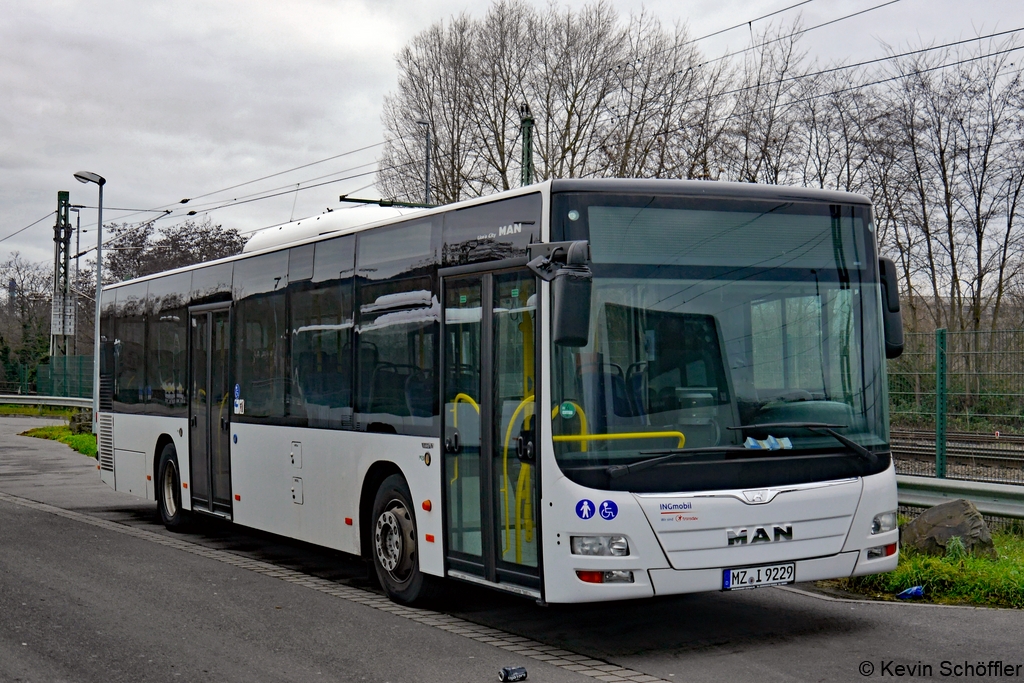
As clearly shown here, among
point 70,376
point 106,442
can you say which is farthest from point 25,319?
point 106,442

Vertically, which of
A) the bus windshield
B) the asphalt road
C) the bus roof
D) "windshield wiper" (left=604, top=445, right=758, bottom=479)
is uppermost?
the bus roof

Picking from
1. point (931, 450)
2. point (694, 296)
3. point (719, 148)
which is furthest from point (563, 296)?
point (719, 148)

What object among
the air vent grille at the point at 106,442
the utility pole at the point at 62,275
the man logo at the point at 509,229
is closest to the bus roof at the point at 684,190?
the man logo at the point at 509,229

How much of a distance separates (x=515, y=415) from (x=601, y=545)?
1.12 meters

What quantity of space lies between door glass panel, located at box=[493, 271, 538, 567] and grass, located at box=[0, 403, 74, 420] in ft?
147

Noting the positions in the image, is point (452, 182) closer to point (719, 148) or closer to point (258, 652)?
point (719, 148)

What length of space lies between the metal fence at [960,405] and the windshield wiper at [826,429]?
3521mm

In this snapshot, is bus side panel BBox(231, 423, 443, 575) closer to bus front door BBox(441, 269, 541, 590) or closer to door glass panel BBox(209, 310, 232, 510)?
door glass panel BBox(209, 310, 232, 510)

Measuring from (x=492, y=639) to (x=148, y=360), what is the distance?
8274 millimetres

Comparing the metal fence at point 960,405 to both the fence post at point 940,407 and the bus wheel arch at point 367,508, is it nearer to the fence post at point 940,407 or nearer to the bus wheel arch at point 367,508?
the fence post at point 940,407

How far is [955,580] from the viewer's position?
9.05m

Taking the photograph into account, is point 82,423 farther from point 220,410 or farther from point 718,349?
point 718,349

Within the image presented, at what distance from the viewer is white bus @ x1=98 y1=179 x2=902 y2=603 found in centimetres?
725

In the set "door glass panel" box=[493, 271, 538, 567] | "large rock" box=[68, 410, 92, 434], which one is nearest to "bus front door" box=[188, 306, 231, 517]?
"door glass panel" box=[493, 271, 538, 567]
